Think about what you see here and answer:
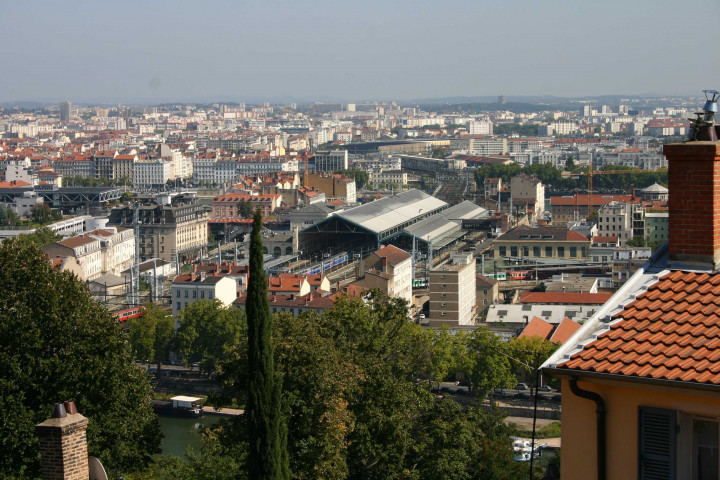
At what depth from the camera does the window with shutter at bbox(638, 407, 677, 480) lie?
1.73 m

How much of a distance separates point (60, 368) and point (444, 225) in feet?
76.2

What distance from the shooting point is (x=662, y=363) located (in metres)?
1.74

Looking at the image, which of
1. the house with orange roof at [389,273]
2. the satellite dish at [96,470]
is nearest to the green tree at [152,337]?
the house with orange roof at [389,273]

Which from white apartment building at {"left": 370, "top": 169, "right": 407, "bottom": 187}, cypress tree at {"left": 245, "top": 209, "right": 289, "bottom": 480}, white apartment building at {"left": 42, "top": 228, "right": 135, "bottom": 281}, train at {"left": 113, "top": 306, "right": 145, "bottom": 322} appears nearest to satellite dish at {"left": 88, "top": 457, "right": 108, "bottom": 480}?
cypress tree at {"left": 245, "top": 209, "right": 289, "bottom": 480}

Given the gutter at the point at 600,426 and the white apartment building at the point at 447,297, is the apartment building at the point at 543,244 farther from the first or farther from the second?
the gutter at the point at 600,426

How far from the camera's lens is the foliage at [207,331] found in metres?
14.5

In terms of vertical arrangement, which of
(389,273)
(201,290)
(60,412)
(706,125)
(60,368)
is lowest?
(201,290)

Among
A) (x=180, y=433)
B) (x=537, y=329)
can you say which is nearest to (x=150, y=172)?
(x=537, y=329)

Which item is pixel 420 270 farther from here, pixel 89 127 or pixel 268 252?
pixel 89 127

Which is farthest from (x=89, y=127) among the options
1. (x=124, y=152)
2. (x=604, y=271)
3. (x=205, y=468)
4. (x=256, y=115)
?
(x=205, y=468)

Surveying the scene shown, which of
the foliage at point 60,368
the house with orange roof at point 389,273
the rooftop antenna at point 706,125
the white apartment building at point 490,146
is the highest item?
the white apartment building at point 490,146

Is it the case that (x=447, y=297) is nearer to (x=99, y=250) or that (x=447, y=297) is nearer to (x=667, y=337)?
(x=99, y=250)

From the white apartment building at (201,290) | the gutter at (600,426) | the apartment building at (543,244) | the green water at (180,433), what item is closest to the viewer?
the gutter at (600,426)

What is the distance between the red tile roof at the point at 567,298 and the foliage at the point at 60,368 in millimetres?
11256
